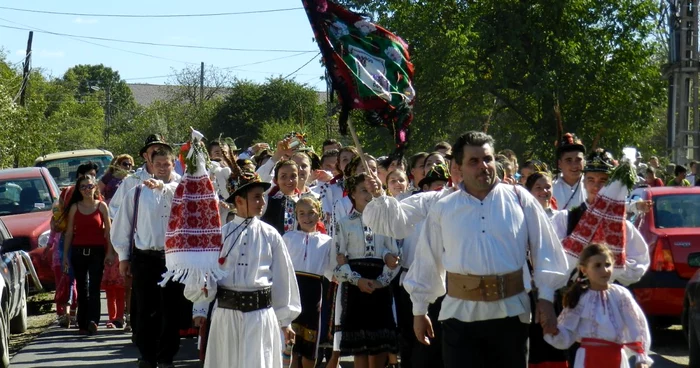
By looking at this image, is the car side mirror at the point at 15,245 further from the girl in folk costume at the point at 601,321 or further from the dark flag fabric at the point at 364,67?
the girl in folk costume at the point at 601,321

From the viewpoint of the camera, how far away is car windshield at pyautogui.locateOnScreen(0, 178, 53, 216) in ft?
55.6

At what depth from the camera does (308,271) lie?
30.8 feet

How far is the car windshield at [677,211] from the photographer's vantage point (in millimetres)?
11805

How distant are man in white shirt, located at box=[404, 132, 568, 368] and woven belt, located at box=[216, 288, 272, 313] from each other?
1692 mm

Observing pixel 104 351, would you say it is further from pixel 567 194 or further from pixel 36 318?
pixel 567 194

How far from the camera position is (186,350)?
12148mm

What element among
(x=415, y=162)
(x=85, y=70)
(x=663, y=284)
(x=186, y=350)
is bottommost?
(x=186, y=350)

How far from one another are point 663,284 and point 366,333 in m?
3.76

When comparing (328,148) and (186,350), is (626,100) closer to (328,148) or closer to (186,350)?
(328,148)

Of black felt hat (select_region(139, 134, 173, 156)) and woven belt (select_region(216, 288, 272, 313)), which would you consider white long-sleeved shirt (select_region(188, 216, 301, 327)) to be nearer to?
woven belt (select_region(216, 288, 272, 313))

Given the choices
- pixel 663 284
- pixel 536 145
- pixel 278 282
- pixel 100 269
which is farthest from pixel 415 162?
pixel 536 145

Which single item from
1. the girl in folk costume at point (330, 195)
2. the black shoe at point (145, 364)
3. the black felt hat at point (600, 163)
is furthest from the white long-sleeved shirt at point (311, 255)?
the black felt hat at point (600, 163)

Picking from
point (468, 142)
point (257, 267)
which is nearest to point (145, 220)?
point (257, 267)

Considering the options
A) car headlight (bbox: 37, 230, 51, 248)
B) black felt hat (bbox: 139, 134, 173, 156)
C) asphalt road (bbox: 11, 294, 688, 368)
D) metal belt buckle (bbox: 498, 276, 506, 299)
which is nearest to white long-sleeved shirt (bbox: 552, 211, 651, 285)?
metal belt buckle (bbox: 498, 276, 506, 299)
